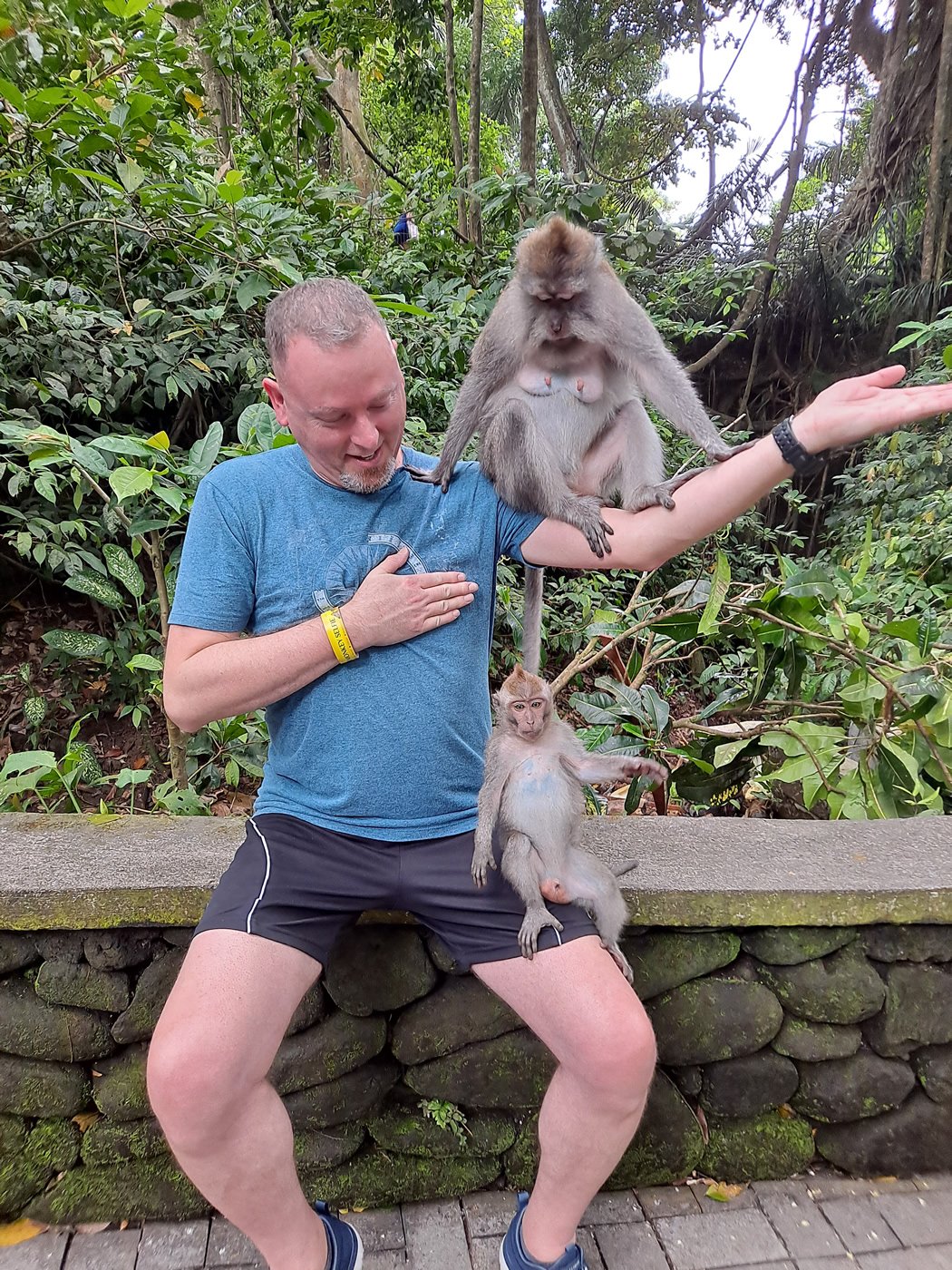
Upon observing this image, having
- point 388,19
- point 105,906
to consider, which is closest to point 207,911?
point 105,906

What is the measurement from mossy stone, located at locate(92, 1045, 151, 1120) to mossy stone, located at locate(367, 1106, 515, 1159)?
545 mm

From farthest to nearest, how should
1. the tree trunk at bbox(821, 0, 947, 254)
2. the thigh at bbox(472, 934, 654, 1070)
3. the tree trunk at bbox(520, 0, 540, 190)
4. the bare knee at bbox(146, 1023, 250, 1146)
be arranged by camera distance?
the tree trunk at bbox(821, 0, 947, 254)
the tree trunk at bbox(520, 0, 540, 190)
the thigh at bbox(472, 934, 654, 1070)
the bare knee at bbox(146, 1023, 250, 1146)

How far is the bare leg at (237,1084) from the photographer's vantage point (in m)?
1.40

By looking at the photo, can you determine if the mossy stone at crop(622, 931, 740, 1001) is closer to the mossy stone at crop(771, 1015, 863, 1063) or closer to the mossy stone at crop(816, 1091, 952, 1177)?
the mossy stone at crop(771, 1015, 863, 1063)

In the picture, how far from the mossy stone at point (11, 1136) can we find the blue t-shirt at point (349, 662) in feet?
3.09

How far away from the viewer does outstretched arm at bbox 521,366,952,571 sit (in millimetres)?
1458

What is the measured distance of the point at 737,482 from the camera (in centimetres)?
160

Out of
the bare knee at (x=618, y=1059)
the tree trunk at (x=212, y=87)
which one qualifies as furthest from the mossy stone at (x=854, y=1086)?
the tree trunk at (x=212, y=87)

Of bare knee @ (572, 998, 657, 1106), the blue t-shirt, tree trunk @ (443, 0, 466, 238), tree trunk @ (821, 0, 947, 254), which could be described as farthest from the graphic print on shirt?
tree trunk @ (821, 0, 947, 254)

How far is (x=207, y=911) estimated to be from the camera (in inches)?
62.5

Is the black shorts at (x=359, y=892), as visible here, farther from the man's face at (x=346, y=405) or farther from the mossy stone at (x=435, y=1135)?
the man's face at (x=346, y=405)

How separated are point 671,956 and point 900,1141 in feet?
2.53

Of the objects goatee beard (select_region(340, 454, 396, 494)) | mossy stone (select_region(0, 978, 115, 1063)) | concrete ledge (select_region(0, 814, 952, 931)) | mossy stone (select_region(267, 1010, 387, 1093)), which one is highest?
goatee beard (select_region(340, 454, 396, 494))

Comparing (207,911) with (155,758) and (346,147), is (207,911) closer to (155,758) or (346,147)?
(155,758)
